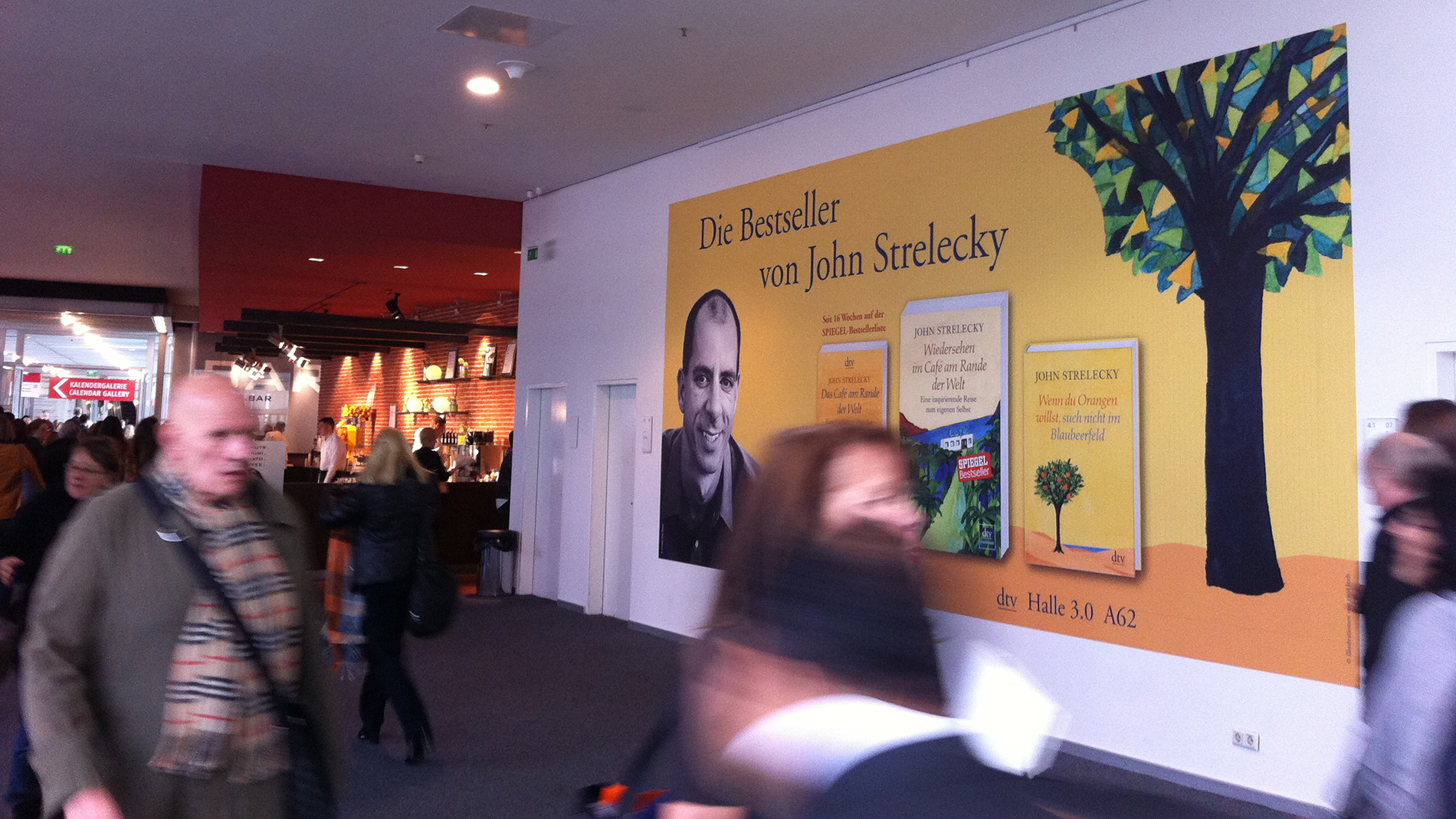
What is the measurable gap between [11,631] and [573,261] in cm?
734

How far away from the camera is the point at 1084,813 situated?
1713 millimetres

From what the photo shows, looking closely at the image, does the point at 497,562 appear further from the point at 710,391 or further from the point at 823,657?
the point at 823,657

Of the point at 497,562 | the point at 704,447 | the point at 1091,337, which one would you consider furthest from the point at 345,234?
the point at 1091,337

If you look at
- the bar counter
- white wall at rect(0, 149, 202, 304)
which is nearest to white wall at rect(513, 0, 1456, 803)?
the bar counter

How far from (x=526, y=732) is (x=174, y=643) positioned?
3929 millimetres

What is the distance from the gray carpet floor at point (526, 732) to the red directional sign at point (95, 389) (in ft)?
52.0

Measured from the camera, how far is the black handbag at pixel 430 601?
16.2ft

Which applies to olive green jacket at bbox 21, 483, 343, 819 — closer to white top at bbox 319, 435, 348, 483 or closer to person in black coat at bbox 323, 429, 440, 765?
person in black coat at bbox 323, 429, 440, 765

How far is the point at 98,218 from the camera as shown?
11875mm

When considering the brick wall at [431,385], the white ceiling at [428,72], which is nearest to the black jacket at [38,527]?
the white ceiling at [428,72]

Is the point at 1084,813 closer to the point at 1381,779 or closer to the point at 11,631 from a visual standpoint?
the point at 1381,779

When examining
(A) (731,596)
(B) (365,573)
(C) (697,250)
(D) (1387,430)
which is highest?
(C) (697,250)

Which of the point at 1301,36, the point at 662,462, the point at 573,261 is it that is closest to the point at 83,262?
the point at 573,261

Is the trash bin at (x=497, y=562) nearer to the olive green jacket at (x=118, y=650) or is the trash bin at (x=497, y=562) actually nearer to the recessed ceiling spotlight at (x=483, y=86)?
the recessed ceiling spotlight at (x=483, y=86)
